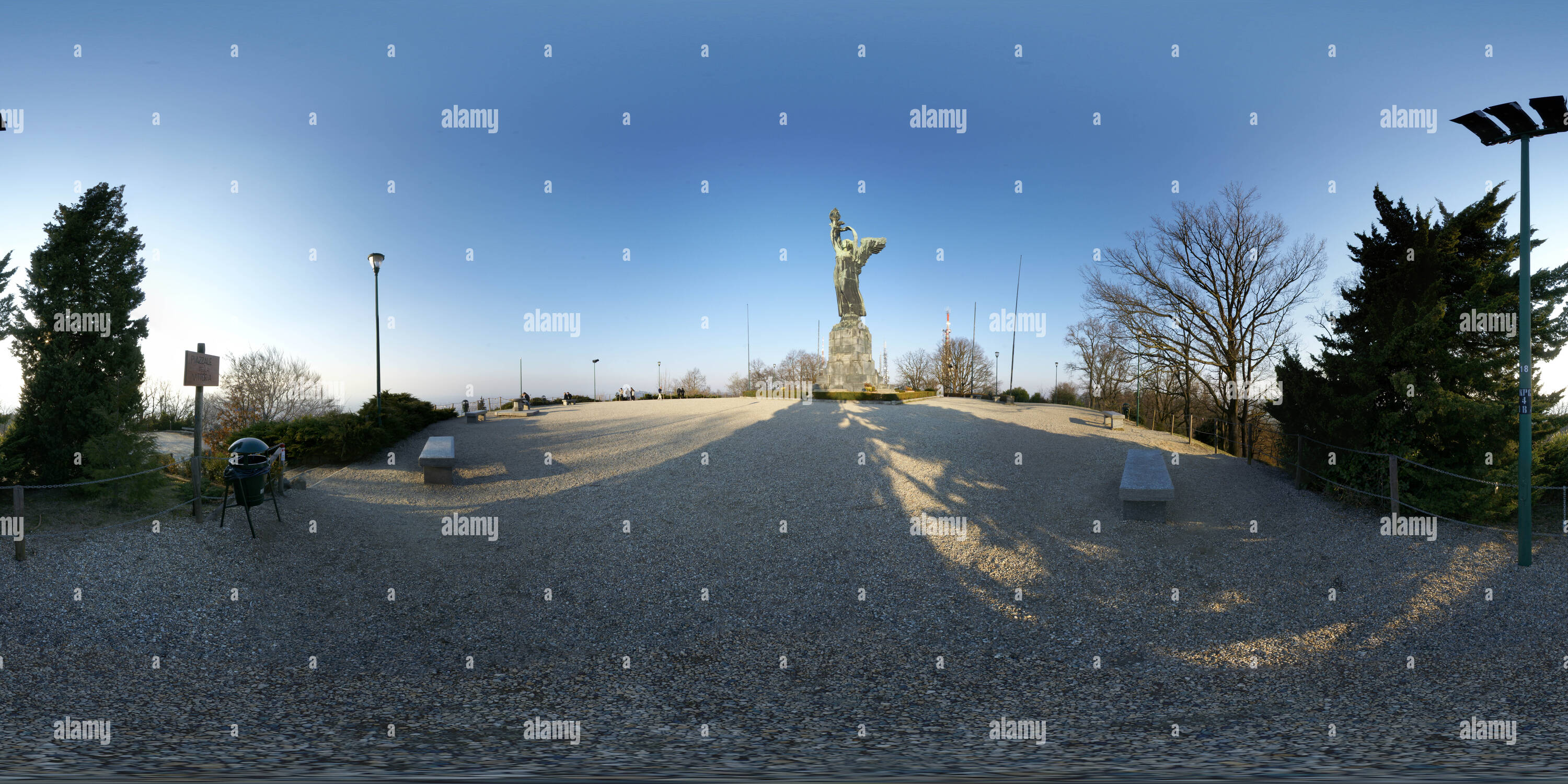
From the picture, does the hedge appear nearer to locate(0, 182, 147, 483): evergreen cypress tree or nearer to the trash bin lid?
locate(0, 182, 147, 483): evergreen cypress tree

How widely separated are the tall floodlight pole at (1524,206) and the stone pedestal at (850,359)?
23010 millimetres

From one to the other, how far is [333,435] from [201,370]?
7867 millimetres

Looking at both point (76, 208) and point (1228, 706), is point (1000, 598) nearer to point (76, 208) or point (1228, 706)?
point (1228, 706)

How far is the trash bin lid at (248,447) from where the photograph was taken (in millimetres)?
9477

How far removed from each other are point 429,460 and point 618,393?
84.2 ft

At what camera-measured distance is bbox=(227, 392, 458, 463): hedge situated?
16234 millimetres

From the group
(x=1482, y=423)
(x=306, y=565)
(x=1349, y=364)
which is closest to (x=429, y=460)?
(x=306, y=565)

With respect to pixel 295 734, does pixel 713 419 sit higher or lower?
higher

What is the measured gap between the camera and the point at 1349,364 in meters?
12.1
